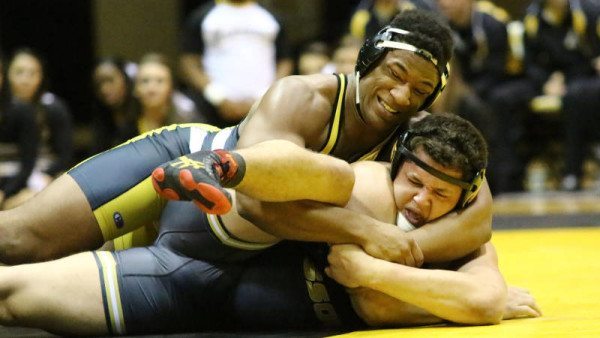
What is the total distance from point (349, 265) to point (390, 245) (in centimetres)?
12

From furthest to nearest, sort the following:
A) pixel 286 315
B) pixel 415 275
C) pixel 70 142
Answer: pixel 70 142
pixel 286 315
pixel 415 275

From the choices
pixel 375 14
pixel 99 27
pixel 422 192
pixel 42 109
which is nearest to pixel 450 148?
pixel 422 192

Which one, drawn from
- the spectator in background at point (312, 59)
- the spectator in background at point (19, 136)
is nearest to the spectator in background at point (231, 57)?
the spectator in background at point (312, 59)

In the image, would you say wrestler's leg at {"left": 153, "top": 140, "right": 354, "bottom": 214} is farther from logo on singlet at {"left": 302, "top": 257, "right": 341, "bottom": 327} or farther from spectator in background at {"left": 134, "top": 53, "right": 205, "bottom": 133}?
spectator in background at {"left": 134, "top": 53, "right": 205, "bottom": 133}

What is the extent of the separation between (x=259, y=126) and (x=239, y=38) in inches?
134

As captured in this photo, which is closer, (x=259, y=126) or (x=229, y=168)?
(x=229, y=168)

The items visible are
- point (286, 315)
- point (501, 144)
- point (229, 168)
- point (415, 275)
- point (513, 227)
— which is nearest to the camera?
point (229, 168)

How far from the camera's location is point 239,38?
6172mm

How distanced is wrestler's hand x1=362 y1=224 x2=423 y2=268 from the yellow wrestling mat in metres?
0.19

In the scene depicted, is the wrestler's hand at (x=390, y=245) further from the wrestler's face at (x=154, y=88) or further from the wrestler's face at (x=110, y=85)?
the wrestler's face at (x=110, y=85)

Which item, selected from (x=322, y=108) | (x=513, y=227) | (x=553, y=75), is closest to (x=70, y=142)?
(x=513, y=227)

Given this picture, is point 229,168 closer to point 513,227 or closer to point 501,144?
point 513,227

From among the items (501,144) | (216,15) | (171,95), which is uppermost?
(216,15)

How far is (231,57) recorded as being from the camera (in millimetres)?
6234
